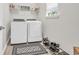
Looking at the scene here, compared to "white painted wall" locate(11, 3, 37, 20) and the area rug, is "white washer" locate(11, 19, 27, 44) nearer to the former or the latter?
the area rug

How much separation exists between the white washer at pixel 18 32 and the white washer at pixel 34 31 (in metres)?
0.13

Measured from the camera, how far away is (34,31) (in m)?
2.40

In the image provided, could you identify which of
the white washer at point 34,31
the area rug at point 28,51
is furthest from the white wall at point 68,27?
the white washer at point 34,31

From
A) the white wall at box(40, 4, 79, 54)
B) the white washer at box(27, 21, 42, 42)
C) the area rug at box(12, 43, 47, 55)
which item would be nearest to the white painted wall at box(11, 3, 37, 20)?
the white washer at box(27, 21, 42, 42)

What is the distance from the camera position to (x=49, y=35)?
7.80 feet

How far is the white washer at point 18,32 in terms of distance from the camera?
2.16 m

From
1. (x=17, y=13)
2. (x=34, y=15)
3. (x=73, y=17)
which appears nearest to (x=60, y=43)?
(x=73, y=17)

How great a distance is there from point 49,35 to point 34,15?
0.90 meters

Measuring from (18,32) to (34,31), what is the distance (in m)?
0.41

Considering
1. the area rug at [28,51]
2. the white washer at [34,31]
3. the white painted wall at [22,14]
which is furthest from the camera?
the white painted wall at [22,14]

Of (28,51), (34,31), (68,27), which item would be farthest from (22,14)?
(68,27)

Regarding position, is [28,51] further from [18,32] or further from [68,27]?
[68,27]

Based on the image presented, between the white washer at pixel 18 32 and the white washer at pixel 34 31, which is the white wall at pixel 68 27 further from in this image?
the white washer at pixel 18 32

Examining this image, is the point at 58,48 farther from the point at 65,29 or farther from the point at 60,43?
the point at 65,29
